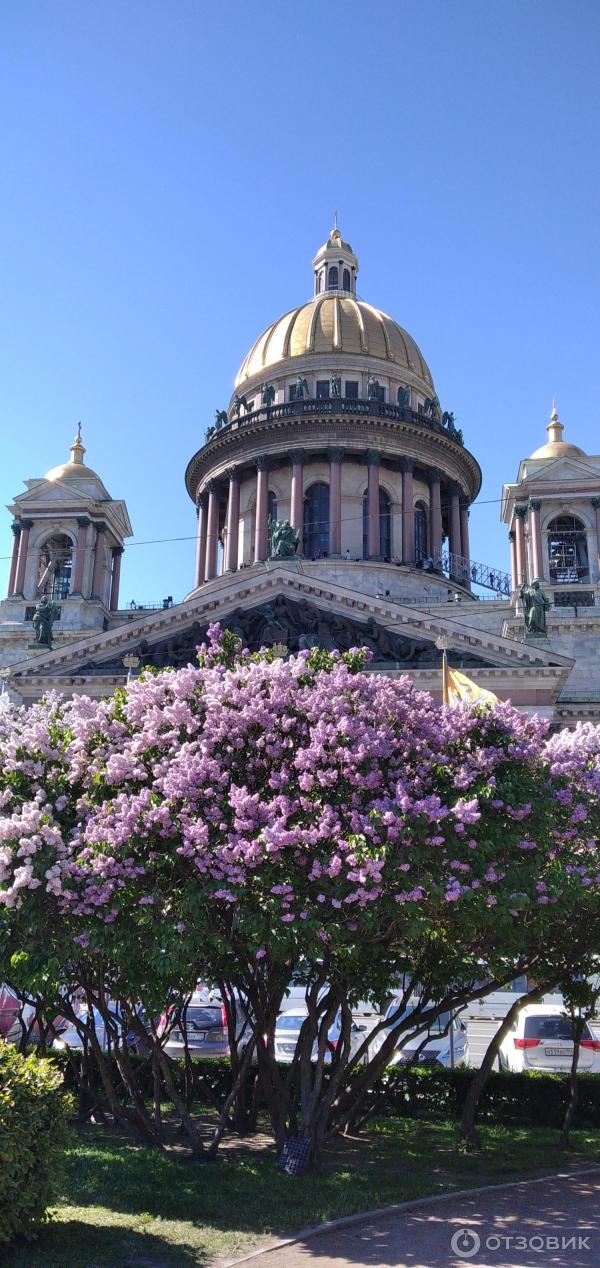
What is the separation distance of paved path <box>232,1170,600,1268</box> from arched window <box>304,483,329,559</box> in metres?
42.9

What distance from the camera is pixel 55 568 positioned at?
54.3 m

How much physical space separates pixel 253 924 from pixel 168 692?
3.96 m

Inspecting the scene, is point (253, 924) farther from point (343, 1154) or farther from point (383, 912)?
point (343, 1154)

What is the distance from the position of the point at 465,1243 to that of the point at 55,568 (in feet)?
150

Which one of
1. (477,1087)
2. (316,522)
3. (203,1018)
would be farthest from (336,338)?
(477,1087)

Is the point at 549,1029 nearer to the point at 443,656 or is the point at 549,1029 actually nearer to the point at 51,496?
the point at 443,656

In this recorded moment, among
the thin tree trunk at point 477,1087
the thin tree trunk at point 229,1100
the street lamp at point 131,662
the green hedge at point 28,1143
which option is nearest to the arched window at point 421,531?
the street lamp at point 131,662

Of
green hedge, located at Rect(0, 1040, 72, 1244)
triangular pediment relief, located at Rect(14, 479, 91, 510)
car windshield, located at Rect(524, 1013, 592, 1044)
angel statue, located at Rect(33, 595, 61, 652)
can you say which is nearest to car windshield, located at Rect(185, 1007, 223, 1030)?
car windshield, located at Rect(524, 1013, 592, 1044)

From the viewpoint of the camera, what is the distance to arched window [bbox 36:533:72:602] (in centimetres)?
5309

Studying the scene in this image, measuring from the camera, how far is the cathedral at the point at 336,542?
129 feet

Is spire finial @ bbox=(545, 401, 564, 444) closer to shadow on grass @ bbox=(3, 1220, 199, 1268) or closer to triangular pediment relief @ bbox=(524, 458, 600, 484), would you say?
triangular pediment relief @ bbox=(524, 458, 600, 484)

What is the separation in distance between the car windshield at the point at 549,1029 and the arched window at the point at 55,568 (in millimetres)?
36240

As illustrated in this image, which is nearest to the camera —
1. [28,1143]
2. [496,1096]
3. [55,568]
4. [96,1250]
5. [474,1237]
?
[28,1143]

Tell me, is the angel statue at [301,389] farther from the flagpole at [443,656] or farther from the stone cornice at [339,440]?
the flagpole at [443,656]
